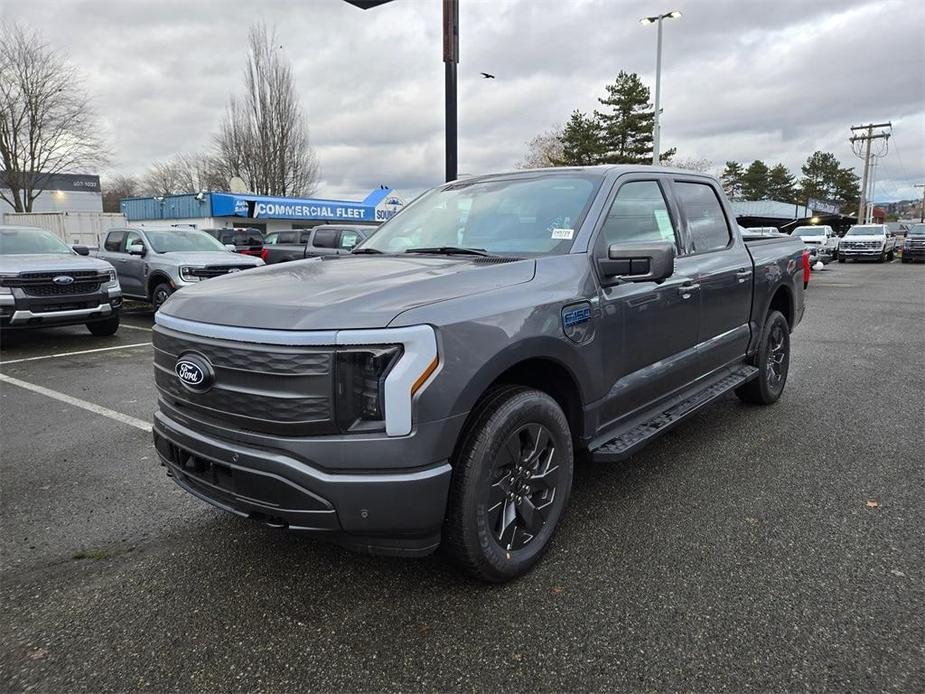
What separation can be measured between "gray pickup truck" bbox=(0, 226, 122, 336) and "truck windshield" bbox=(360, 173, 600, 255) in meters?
6.34

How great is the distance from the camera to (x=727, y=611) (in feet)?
8.14

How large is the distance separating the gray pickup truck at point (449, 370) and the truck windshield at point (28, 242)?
7924 millimetres

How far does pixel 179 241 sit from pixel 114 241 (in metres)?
1.55

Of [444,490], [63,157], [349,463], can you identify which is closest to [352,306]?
[349,463]

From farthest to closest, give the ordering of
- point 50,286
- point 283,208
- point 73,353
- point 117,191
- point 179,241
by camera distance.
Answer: point 117,191
point 283,208
point 179,241
point 50,286
point 73,353

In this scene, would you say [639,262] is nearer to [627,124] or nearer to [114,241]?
[114,241]

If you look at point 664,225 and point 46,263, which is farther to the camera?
point 46,263

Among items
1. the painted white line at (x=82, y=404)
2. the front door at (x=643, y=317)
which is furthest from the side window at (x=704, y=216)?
the painted white line at (x=82, y=404)

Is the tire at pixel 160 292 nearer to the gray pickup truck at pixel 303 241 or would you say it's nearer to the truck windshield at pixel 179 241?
the truck windshield at pixel 179 241

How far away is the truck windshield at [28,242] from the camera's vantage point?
29.8 feet

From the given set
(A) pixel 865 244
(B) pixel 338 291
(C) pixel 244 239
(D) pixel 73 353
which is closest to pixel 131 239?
(D) pixel 73 353

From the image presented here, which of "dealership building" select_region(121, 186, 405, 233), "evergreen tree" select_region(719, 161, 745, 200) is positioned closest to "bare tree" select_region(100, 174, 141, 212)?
"dealership building" select_region(121, 186, 405, 233)

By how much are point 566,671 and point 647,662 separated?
29 cm

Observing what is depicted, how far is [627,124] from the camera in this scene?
45.4 m
